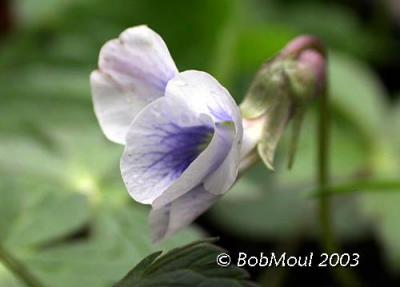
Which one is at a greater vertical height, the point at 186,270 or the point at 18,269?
the point at 186,270

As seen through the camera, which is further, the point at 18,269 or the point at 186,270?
the point at 18,269

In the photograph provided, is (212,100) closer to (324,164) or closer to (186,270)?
(186,270)

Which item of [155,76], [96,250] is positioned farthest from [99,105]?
[96,250]

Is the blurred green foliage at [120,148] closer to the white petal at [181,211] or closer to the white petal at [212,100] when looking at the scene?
the white petal at [181,211]

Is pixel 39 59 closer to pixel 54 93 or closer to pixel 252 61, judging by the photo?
pixel 54 93

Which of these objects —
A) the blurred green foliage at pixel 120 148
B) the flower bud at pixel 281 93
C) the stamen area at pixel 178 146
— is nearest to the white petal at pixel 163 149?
the stamen area at pixel 178 146

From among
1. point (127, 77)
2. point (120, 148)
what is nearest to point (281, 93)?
point (127, 77)

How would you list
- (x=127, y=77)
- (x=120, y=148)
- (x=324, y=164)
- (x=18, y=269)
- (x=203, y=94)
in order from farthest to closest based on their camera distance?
(x=120, y=148) → (x=324, y=164) → (x=18, y=269) → (x=127, y=77) → (x=203, y=94)
